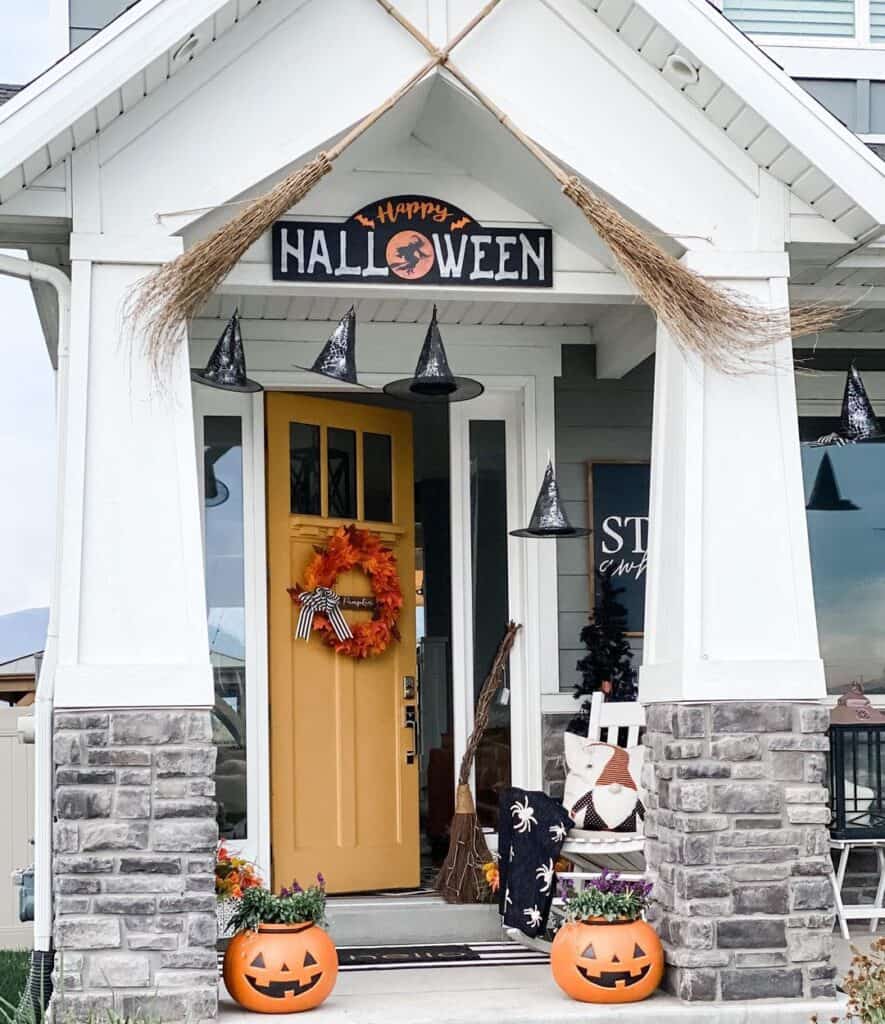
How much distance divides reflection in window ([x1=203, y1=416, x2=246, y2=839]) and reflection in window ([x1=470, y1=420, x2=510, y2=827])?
1.23m

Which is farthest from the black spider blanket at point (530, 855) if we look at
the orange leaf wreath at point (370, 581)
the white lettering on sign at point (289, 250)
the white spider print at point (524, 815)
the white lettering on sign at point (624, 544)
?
the white lettering on sign at point (289, 250)

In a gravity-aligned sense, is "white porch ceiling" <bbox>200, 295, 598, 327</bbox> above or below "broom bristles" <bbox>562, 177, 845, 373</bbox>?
→ above

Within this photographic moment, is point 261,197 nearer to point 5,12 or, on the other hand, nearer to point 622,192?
point 622,192

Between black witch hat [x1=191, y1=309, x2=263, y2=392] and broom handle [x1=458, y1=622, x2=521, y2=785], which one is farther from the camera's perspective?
broom handle [x1=458, y1=622, x2=521, y2=785]

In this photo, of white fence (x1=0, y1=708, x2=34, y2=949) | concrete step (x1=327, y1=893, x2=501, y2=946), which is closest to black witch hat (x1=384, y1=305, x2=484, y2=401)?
concrete step (x1=327, y1=893, x2=501, y2=946)

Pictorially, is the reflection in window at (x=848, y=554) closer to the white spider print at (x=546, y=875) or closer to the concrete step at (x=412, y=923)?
the white spider print at (x=546, y=875)

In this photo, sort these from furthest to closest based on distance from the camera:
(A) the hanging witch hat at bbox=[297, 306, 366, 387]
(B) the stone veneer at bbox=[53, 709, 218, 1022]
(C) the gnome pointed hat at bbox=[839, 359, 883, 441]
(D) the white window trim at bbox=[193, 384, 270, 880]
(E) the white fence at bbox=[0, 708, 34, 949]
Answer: (E) the white fence at bbox=[0, 708, 34, 949] → (D) the white window trim at bbox=[193, 384, 270, 880] → (C) the gnome pointed hat at bbox=[839, 359, 883, 441] → (A) the hanging witch hat at bbox=[297, 306, 366, 387] → (B) the stone veneer at bbox=[53, 709, 218, 1022]

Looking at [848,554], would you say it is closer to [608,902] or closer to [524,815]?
[524,815]

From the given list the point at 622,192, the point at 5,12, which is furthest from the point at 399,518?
the point at 5,12

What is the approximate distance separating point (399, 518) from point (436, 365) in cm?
234

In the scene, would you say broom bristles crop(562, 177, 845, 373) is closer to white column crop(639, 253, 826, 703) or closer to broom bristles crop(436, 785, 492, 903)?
white column crop(639, 253, 826, 703)

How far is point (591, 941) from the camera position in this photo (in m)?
5.54

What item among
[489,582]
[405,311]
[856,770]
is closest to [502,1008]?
[856,770]

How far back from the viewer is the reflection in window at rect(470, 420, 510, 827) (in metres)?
7.81
